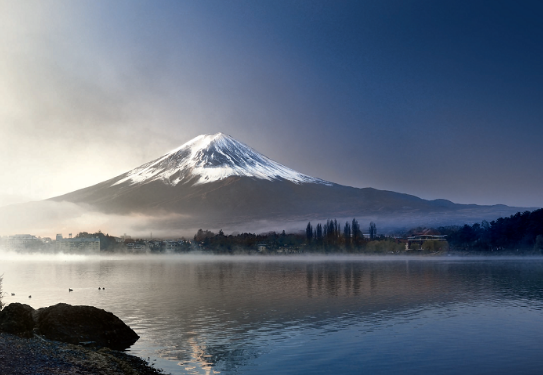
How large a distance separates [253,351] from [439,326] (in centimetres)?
1815

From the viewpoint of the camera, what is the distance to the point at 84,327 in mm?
36344

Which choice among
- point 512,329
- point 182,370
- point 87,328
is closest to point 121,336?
point 87,328

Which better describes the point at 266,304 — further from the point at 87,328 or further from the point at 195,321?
the point at 87,328

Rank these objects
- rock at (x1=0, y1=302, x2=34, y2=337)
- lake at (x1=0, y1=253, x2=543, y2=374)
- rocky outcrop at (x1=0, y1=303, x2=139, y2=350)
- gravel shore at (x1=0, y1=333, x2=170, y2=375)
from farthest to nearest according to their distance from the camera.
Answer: rocky outcrop at (x1=0, y1=303, x2=139, y2=350), rock at (x1=0, y1=302, x2=34, y2=337), lake at (x1=0, y1=253, x2=543, y2=374), gravel shore at (x1=0, y1=333, x2=170, y2=375)

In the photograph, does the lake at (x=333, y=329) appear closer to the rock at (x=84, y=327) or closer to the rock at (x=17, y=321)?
the rock at (x=84, y=327)

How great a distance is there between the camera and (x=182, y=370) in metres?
28.1

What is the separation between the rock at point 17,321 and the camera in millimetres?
34375

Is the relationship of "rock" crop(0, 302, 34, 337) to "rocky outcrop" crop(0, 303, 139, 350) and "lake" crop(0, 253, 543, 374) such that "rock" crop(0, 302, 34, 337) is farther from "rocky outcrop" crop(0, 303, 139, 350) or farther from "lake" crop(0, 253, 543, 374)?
"lake" crop(0, 253, 543, 374)

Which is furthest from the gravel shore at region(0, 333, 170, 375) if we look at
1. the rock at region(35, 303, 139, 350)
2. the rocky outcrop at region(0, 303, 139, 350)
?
the rock at region(35, 303, 139, 350)

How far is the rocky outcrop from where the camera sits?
34906 millimetres

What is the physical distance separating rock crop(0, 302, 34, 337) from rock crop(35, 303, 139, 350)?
3.93ft

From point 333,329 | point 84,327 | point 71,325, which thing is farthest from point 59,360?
point 333,329

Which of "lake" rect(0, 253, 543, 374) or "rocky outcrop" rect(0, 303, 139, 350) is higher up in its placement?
"rocky outcrop" rect(0, 303, 139, 350)

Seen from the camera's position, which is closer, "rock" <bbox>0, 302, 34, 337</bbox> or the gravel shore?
the gravel shore
